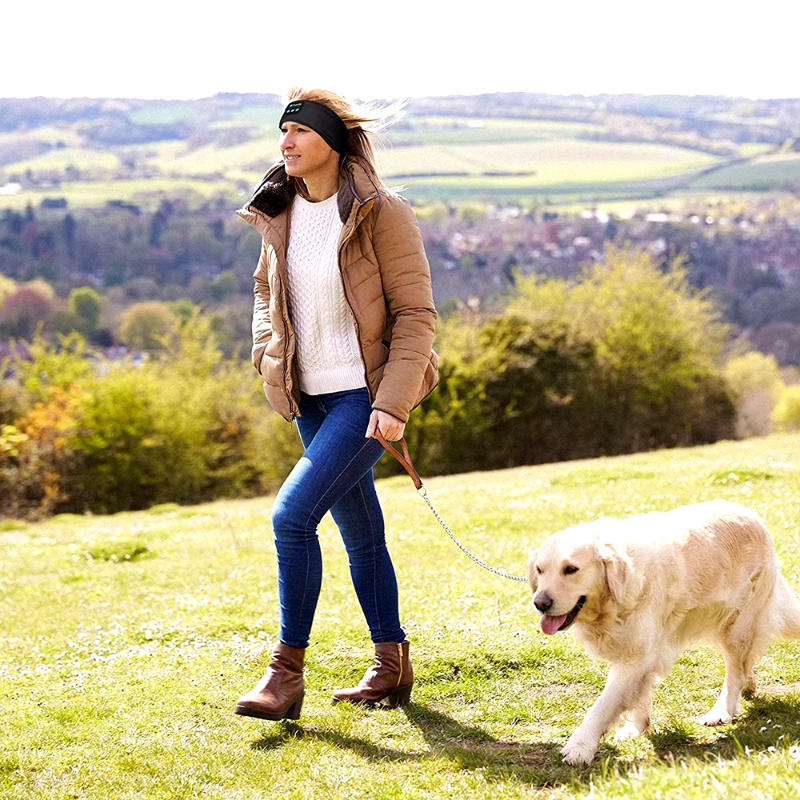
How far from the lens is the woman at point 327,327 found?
5.25 metres

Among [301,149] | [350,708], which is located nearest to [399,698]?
[350,708]

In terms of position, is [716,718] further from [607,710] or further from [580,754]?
[580,754]

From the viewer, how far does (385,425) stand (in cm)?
517

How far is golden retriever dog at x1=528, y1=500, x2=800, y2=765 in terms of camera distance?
15.4 ft

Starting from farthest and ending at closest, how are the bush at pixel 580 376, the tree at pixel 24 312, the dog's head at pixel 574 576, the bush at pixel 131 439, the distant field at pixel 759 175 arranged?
the distant field at pixel 759 175 < the tree at pixel 24 312 < the bush at pixel 580 376 < the bush at pixel 131 439 < the dog's head at pixel 574 576

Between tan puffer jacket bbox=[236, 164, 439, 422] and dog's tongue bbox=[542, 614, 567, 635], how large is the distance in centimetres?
128

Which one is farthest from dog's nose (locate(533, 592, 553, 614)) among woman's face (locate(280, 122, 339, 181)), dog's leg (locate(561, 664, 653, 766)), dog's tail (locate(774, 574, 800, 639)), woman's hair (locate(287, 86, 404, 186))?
woman's face (locate(280, 122, 339, 181))

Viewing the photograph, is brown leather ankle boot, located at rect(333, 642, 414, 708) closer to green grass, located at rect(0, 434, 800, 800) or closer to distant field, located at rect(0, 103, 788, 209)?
green grass, located at rect(0, 434, 800, 800)

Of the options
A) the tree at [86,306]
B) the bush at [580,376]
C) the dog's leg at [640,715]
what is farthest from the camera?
the tree at [86,306]

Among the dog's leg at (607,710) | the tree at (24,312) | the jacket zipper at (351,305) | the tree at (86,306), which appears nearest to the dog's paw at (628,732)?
the dog's leg at (607,710)

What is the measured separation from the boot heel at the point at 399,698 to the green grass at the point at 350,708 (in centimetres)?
9

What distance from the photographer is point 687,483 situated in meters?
14.4

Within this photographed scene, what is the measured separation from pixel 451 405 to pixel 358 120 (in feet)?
107

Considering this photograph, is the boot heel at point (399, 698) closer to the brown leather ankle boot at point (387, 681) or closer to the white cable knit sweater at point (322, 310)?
the brown leather ankle boot at point (387, 681)
